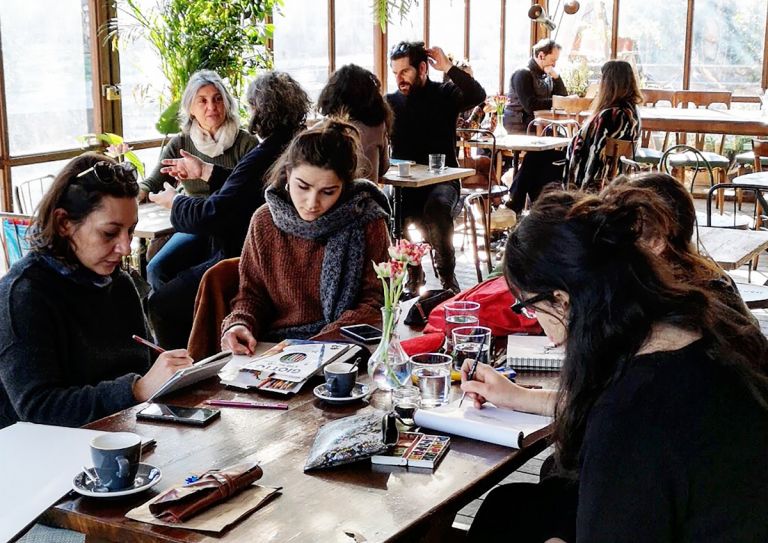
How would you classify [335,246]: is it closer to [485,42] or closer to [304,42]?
[304,42]

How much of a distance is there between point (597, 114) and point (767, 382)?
4.51 meters

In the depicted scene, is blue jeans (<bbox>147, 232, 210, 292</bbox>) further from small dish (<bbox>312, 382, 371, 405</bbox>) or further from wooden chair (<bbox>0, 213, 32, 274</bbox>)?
small dish (<bbox>312, 382, 371, 405</bbox>)

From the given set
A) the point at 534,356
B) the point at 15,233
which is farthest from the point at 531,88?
the point at 534,356

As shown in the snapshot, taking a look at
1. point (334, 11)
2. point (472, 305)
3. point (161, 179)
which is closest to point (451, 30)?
point (334, 11)

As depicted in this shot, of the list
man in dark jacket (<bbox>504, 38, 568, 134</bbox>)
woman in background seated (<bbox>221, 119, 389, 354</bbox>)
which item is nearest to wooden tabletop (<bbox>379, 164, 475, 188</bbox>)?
woman in background seated (<bbox>221, 119, 389, 354</bbox>)

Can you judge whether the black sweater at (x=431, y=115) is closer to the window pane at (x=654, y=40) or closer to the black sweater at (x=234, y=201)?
the black sweater at (x=234, y=201)

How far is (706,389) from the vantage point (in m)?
1.37

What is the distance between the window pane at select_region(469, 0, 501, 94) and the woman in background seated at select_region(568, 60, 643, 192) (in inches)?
161

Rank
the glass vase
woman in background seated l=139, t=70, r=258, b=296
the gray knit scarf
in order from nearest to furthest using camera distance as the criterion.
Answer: the glass vase
the gray knit scarf
woman in background seated l=139, t=70, r=258, b=296

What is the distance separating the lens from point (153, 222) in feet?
13.9

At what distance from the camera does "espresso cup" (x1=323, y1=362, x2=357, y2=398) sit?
2062 millimetres

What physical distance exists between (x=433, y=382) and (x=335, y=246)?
88 centimetres

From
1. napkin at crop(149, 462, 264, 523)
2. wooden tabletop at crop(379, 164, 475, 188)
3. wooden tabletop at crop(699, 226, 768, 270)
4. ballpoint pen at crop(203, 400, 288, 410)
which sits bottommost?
wooden tabletop at crop(699, 226, 768, 270)

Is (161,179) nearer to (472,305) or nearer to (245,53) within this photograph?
(245,53)
